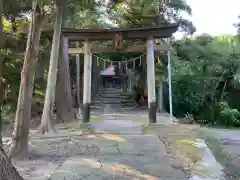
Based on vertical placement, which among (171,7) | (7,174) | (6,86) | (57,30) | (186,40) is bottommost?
(7,174)

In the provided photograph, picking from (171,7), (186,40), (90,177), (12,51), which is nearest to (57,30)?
(90,177)

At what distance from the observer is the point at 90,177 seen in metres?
4.73

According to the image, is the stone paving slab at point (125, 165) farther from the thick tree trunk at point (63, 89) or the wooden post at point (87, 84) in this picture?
the thick tree trunk at point (63, 89)

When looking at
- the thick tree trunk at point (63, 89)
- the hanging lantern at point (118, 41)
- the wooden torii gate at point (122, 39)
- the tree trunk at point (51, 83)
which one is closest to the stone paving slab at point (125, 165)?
the tree trunk at point (51, 83)

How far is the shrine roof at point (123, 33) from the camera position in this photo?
9.00 m

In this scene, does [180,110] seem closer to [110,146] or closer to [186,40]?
[186,40]

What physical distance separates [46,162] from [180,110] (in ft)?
39.8

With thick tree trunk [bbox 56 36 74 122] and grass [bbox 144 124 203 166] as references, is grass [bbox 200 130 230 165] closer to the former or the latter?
grass [bbox 144 124 203 166]

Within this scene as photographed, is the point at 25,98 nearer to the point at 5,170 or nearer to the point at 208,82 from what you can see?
the point at 5,170

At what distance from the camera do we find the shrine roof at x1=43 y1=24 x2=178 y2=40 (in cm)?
900

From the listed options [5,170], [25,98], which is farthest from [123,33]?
[5,170]

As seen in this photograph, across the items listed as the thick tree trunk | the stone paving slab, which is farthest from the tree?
the stone paving slab

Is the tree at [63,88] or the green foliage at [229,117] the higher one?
the tree at [63,88]

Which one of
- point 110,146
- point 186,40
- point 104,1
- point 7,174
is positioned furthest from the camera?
point 186,40
